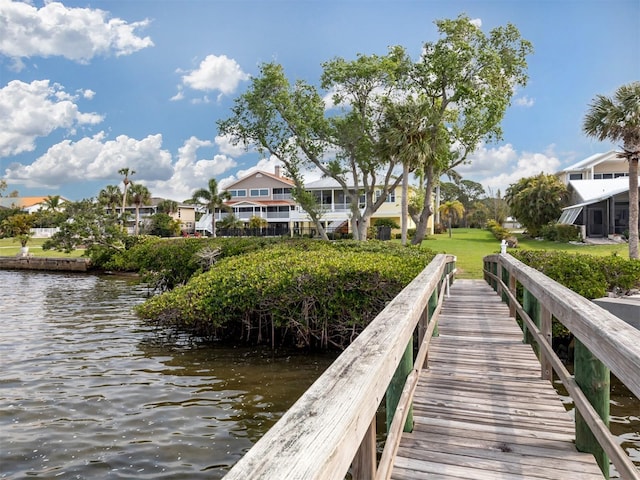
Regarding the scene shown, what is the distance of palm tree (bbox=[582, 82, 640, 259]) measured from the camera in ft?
72.1

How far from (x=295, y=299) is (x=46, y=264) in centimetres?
2890

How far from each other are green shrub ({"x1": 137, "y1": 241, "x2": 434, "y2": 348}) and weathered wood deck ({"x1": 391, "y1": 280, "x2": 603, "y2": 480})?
13.8 ft

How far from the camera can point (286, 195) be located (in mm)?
57750

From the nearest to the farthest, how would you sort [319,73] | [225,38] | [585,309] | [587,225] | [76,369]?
[585,309], [76,369], [225,38], [319,73], [587,225]

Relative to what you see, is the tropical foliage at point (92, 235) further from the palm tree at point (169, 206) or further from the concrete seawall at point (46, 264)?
the palm tree at point (169, 206)

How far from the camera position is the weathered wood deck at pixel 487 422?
9.59 feet

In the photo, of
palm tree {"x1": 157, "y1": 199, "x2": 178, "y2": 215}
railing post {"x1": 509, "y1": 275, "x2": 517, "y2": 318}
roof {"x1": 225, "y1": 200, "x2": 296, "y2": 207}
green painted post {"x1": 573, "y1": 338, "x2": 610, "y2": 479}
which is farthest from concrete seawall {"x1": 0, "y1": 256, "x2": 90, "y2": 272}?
palm tree {"x1": 157, "y1": 199, "x2": 178, "y2": 215}

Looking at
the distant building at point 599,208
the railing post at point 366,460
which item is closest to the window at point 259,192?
the distant building at point 599,208

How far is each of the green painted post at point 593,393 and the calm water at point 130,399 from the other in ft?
13.4

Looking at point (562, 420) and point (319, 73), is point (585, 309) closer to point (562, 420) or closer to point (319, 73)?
point (562, 420)

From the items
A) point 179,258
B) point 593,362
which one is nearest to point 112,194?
point 179,258

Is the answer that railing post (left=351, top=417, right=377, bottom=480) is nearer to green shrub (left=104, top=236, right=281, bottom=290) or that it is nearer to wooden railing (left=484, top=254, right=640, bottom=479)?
wooden railing (left=484, top=254, right=640, bottom=479)

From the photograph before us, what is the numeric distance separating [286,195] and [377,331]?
5566 centimetres

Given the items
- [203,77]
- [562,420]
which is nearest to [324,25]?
[203,77]
